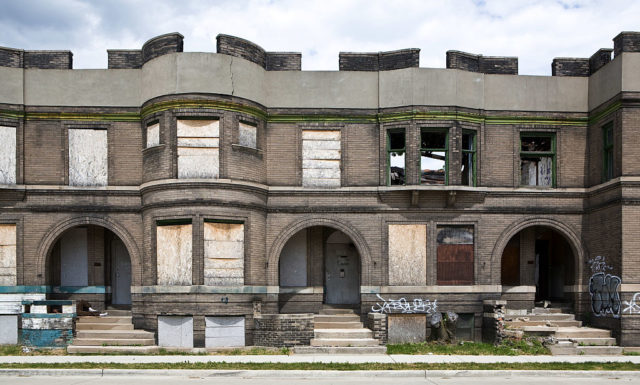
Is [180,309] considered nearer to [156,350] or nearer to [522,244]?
[156,350]

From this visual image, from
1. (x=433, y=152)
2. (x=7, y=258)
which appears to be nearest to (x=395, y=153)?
(x=433, y=152)

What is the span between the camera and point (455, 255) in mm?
20766

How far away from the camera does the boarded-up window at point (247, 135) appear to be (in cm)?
1994

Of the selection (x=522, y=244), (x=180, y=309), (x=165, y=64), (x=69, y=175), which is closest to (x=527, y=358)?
(x=522, y=244)

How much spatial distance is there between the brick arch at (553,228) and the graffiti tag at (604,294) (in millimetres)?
625

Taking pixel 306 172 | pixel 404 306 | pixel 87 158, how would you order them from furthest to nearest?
pixel 306 172
pixel 87 158
pixel 404 306

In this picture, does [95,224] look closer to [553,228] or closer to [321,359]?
[321,359]

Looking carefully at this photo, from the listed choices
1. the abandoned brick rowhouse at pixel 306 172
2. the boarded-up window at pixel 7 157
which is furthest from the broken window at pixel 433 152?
the boarded-up window at pixel 7 157

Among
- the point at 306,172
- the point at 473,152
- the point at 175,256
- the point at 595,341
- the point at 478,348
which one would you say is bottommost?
the point at 478,348

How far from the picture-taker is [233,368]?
15.4m

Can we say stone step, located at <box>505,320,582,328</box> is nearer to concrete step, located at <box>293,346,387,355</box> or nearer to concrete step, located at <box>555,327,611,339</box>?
concrete step, located at <box>555,327,611,339</box>

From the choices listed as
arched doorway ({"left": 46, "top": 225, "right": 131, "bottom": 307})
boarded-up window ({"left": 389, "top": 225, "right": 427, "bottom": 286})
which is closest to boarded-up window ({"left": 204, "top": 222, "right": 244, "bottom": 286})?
arched doorway ({"left": 46, "top": 225, "right": 131, "bottom": 307})

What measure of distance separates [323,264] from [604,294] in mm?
8729

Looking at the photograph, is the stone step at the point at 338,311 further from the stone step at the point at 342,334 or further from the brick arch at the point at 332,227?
the stone step at the point at 342,334
